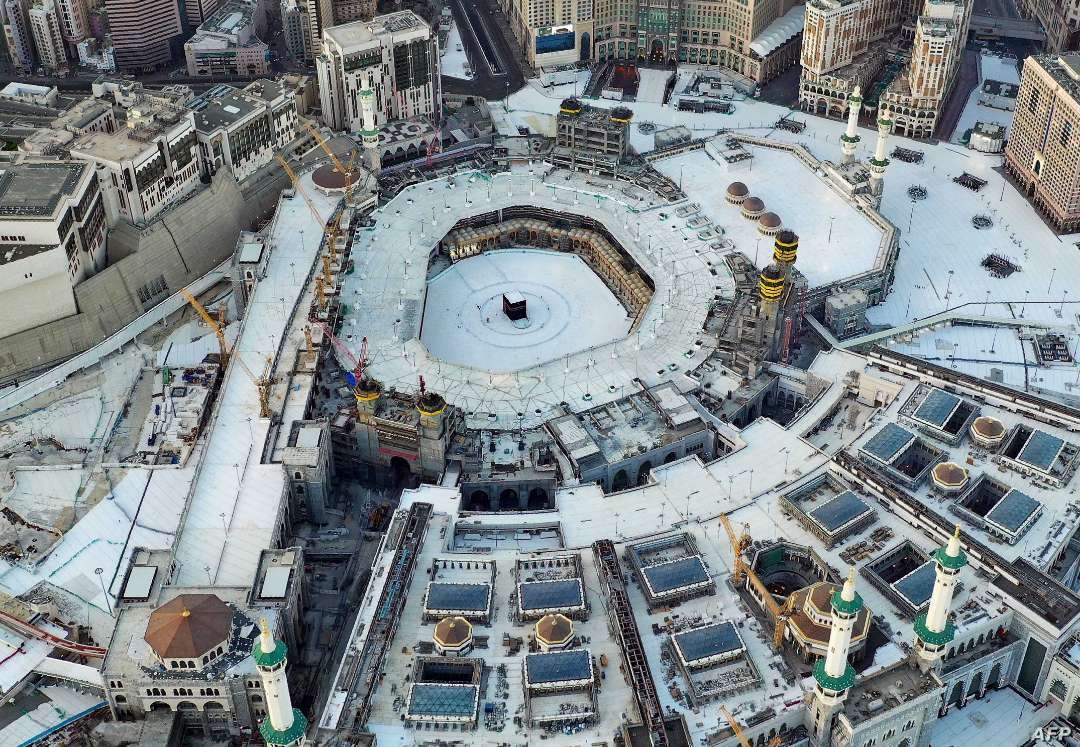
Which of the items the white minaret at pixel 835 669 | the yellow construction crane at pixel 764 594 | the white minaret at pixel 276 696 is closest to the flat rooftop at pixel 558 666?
the yellow construction crane at pixel 764 594

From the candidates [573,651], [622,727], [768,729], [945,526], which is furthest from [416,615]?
[945,526]

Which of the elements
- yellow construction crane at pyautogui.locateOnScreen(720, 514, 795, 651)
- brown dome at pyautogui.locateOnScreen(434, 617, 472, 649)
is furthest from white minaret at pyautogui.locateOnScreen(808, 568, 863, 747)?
brown dome at pyautogui.locateOnScreen(434, 617, 472, 649)

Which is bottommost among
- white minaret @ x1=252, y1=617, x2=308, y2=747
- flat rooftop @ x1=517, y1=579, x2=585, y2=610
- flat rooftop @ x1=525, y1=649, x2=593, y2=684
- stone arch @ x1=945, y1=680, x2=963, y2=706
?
Result: stone arch @ x1=945, y1=680, x2=963, y2=706

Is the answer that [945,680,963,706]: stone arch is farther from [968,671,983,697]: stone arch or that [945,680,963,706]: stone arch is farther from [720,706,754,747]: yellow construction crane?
[720,706,754,747]: yellow construction crane

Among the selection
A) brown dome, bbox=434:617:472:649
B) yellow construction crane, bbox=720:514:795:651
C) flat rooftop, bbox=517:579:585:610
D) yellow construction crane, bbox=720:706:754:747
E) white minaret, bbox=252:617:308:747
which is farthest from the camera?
flat rooftop, bbox=517:579:585:610

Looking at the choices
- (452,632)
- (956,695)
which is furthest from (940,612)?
(452,632)

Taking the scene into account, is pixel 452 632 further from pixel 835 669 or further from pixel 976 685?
pixel 976 685

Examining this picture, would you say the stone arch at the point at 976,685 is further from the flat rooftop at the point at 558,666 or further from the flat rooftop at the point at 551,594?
the flat rooftop at the point at 551,594
